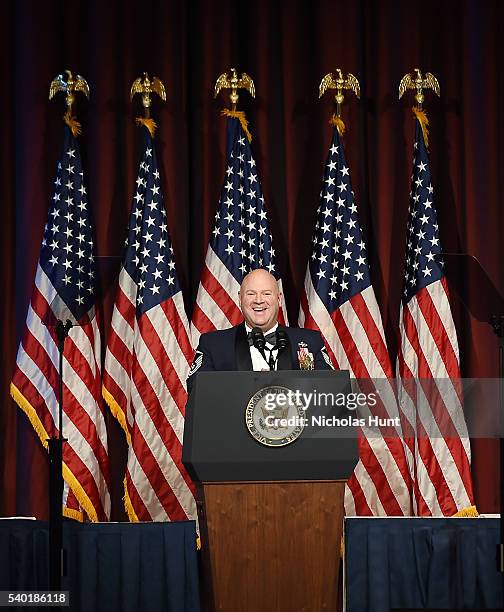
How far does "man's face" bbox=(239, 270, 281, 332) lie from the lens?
15.1ft

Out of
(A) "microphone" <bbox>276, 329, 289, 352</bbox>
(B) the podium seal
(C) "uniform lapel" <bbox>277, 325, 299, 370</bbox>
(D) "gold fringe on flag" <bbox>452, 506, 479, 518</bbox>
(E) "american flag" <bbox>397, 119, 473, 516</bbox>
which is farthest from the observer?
(E) "american flag" <bbox>397, 119, 473, 516</bbox>

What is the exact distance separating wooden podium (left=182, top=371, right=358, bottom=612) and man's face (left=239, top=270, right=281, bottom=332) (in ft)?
2.44

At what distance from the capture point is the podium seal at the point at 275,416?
388 cm

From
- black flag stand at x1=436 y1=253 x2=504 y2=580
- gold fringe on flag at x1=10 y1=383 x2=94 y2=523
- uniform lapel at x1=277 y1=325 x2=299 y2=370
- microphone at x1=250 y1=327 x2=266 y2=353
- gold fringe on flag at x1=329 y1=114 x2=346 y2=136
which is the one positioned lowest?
gold fringe on flag at x1=10 y1=383 x2=94 y2=523

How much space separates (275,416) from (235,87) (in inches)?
109

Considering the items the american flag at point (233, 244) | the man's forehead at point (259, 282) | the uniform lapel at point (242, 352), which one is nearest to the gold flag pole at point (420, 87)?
the american flag at point (233, 244)

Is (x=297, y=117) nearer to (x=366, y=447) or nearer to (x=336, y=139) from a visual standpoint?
(x=336, y=139)

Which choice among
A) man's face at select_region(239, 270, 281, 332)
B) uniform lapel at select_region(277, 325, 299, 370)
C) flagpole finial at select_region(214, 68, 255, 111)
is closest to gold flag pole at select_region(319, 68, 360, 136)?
flagpole finial at select_region(214, 68, 255, 111)

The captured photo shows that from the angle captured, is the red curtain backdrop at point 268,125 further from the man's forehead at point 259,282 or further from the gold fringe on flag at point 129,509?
the man's forehead at point 259,282

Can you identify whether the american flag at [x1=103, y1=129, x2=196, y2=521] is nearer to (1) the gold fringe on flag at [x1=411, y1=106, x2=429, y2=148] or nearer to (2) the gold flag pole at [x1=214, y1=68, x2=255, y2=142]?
(2) the gold flag pole at [x1=214, y1=68, x2=255, y2=142]

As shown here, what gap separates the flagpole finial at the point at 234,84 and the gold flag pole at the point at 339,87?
0.44m

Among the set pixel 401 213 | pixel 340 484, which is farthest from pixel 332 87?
pixel 340 484

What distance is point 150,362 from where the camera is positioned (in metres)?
5.79

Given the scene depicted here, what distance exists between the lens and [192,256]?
20.8 feet
